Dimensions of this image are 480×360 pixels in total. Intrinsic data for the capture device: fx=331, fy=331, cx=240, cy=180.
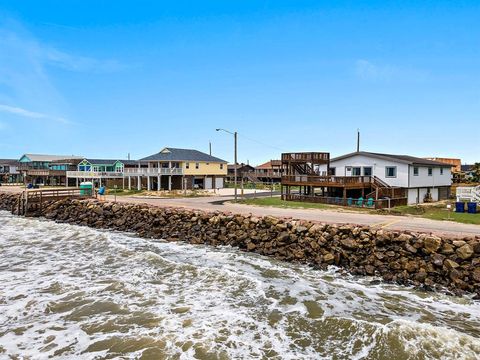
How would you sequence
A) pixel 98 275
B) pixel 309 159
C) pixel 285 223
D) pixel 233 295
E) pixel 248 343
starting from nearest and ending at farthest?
pixel 248 343 → pixel 233 295 → pixel 98 275 → pixel 285 223 → pixel 309 159

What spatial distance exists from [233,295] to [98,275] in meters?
7.13

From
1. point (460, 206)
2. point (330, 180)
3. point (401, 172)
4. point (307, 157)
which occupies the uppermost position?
point (307, 157)

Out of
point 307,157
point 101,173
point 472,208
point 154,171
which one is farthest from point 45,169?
point 472,208

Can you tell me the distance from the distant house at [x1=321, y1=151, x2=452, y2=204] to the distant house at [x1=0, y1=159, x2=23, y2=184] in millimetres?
91261

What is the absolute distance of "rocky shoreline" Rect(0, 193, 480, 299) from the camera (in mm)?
14906

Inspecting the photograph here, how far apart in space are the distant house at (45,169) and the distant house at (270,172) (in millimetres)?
45908

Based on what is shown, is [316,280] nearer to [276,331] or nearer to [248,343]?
[276,331]

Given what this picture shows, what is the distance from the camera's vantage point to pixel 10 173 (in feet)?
311

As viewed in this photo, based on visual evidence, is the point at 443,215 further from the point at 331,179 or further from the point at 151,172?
the point at 151,172

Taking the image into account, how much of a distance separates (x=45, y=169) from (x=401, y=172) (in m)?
75.1

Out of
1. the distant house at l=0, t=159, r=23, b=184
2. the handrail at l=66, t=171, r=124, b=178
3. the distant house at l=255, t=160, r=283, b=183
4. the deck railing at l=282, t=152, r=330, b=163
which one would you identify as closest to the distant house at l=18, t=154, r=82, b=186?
the distant house at l=0, t=159, r=23, b=184

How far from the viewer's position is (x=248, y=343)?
9.73 m

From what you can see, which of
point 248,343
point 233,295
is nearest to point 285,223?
point 233,295

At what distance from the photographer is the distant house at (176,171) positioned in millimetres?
58656
